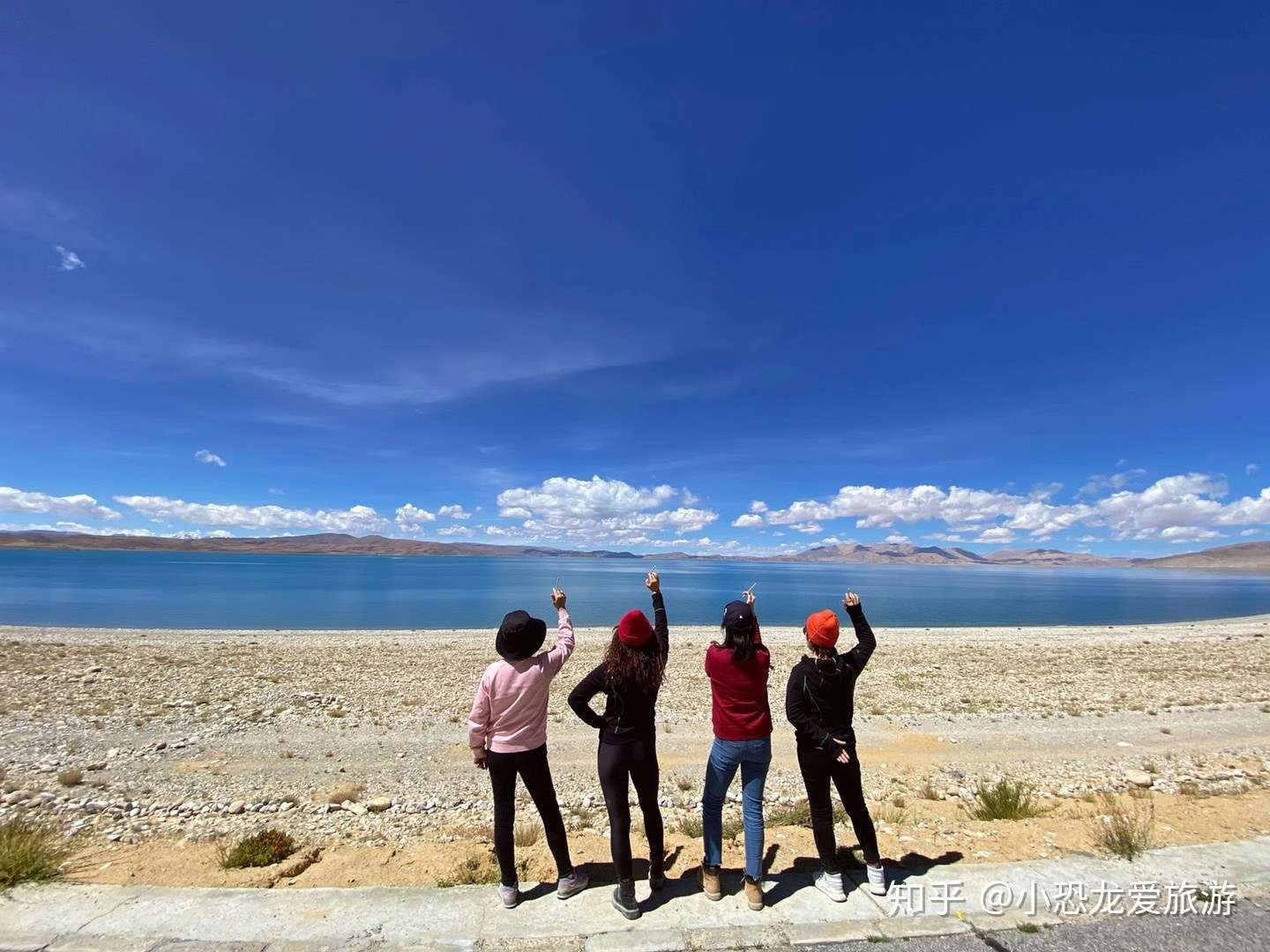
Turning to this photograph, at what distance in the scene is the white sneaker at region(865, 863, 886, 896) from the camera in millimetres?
4301

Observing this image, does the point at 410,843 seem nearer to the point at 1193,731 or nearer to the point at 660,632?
the point at 660,632

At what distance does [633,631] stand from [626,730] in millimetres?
726

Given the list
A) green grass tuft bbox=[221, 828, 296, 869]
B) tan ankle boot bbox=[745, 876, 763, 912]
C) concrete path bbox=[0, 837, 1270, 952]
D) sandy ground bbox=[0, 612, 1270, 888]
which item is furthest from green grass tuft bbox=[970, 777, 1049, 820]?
green grass tuft bbox=[221, 828, 296, 869]

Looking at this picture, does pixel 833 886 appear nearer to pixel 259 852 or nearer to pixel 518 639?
pixel 518 639

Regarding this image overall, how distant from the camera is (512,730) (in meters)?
4.28

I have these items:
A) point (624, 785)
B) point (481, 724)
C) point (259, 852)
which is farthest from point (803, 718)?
point (259, 852)

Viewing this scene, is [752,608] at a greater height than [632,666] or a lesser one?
greater

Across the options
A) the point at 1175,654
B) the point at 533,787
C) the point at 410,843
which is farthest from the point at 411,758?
the point at 1175,654

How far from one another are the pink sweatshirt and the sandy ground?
1912 millimetres

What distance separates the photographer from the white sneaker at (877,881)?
169 inches

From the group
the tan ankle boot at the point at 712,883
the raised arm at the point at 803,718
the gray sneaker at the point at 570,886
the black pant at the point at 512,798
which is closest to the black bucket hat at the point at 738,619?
the raised arm at the point at 803,718

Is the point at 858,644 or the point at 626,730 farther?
the point at 858,644

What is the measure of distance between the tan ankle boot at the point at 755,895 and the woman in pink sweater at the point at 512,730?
1368 mm

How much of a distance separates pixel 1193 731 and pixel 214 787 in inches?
816
